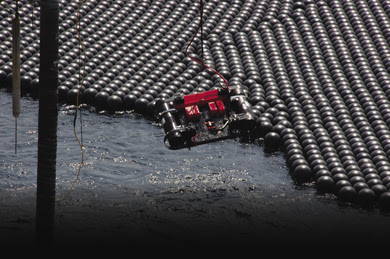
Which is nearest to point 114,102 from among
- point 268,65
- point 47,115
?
point 268,65

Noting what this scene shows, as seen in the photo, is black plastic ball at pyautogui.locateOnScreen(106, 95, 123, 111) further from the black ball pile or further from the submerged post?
the submerged post

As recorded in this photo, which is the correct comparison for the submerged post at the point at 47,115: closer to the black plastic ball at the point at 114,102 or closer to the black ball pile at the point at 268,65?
the black ball pile at the point at 268,65

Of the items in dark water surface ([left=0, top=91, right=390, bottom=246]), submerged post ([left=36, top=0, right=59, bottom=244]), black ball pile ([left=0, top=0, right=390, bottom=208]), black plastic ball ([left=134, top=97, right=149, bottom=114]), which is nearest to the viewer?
submerged post ([left=36, top=0, right=59, bottom=244])

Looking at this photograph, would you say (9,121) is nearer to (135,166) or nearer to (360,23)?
(135,166)

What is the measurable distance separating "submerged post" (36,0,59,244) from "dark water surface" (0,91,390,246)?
5.12 metres

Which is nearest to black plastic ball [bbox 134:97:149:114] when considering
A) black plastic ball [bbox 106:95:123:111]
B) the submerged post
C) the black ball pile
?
the black ball pile

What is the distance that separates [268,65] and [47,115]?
18585 mm

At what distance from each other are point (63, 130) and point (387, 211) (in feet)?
47.1

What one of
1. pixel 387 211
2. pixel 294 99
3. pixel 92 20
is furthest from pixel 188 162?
pixel 92 20

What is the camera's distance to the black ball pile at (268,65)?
31.4 meters

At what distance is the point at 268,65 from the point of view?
1449 inches

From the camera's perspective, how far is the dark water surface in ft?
87.7

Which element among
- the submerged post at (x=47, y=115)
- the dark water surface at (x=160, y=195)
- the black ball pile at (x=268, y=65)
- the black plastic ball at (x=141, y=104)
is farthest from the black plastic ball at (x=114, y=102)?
the submerged post at (x=47, y=115)

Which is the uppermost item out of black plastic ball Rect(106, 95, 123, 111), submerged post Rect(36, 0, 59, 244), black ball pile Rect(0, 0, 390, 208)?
submerged post Rect(36, 0, 59, 244)
